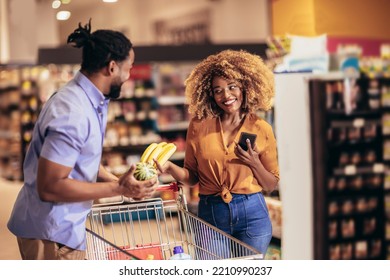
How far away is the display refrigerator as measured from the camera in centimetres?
404

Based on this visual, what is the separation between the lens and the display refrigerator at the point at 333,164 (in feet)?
13.3

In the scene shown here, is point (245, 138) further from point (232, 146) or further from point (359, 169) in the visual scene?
point (359, 169)

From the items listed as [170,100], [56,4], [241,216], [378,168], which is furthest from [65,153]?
[170,100]

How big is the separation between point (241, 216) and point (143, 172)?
0.59 metres

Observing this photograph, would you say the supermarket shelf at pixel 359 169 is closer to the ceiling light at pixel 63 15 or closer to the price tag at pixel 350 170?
the price tag at pixel 350 170

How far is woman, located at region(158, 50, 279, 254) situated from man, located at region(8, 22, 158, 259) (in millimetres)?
462

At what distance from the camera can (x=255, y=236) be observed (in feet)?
9.60

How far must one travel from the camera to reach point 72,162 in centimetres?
234

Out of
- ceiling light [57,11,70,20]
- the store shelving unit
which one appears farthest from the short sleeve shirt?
the store shelving unit

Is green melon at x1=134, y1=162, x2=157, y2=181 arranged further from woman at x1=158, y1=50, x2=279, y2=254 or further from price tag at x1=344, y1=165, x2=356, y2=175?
price tag at x1=344, y1=165, x2=356, y2=175
